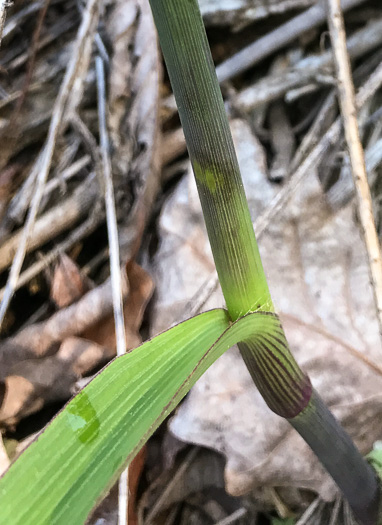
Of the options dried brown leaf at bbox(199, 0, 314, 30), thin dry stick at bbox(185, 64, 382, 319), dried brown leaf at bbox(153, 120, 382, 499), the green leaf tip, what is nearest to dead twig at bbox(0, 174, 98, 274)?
dried brown leaf at bbox(153, 120, 382, 499)

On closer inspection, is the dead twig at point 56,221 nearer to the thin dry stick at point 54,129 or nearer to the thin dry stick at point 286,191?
the thin dry stick at point 54,129

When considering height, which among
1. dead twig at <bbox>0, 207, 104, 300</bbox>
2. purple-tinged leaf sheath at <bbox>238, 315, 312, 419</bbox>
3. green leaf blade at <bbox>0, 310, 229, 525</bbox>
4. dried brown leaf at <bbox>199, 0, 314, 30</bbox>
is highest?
dried brown leaf at <bbox>199, 0, 314, 30</bbox>

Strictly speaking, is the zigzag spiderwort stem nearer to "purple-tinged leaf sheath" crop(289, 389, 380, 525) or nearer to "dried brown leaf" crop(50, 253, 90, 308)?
"purple-tinged leaf sheath" crop(289, 389, 380, 525)

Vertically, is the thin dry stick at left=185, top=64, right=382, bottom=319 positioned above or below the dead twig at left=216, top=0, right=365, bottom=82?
below

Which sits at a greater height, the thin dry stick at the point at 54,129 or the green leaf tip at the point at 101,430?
the thin dry stick at the point at 54,129

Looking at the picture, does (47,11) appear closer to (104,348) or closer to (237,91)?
(237,91)

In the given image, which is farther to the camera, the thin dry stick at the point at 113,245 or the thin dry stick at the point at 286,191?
the thin dry stick at the point at 286,191

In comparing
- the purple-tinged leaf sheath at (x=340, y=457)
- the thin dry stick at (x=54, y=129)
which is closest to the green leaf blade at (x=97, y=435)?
the purple-tinged leaf sheath at (x=340, y=457)

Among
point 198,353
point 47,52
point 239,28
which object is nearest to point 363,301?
point 198,353

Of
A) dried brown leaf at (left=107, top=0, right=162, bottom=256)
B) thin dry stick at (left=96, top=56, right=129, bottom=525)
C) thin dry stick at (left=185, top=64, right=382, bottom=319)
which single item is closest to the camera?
thin dry stick at (left=96, top=56, right=129, bottom=525)
